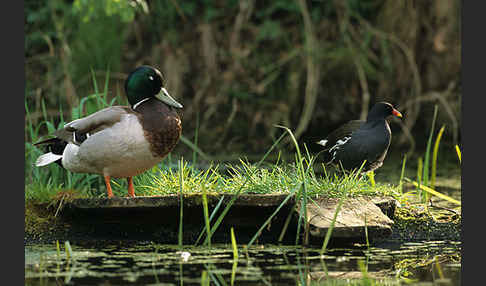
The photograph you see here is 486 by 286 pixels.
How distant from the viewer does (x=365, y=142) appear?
4.98m

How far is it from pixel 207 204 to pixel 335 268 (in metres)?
1.01

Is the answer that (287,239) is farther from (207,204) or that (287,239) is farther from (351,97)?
(351,97)

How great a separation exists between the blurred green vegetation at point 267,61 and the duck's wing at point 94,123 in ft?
13.8

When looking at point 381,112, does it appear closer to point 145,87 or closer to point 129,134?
point 145,87

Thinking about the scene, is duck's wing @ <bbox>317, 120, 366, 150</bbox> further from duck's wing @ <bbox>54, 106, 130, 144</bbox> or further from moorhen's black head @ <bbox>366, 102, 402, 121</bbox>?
duck's wing @ <bbox>54, 106, 130, 144</bbox>

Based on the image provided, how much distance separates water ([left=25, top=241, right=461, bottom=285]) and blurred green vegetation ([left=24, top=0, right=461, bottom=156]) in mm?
4809

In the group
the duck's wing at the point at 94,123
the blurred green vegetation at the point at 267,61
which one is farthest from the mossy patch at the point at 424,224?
the blurred green vegetation at the point at 267,61

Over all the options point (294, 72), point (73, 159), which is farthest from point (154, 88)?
point (294, 72)

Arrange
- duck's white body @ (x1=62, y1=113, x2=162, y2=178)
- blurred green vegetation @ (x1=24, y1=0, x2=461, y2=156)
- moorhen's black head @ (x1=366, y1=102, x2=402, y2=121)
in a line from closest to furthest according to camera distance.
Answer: duck's white body @ (x1=62, y1=113, x2=162, y2=178) < moorhen's black head @ (x1=366, y1=102, x2=402, y2=121) < blurred green vegetation @ (x1=24, y1=0, x2=461, y2=156)

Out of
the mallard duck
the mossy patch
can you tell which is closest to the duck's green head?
the mallard duck

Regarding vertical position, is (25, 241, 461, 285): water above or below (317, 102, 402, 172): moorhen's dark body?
below

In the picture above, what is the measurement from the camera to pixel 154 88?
4.72m

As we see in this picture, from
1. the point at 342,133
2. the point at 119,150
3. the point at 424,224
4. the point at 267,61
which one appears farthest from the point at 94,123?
the point at 267,61

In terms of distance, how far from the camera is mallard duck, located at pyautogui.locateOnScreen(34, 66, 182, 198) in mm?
4418
